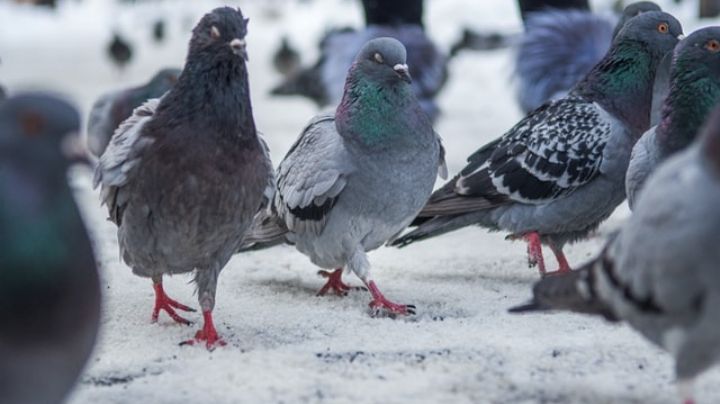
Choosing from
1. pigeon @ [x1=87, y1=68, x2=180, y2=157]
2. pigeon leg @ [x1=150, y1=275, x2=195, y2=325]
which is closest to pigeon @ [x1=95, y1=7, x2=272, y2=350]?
pigeon leg @ [x1=150, y1=275, x2=195, y2=325]

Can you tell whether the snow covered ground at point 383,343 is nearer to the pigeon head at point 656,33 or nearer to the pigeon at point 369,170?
the pigeon at point 369,170

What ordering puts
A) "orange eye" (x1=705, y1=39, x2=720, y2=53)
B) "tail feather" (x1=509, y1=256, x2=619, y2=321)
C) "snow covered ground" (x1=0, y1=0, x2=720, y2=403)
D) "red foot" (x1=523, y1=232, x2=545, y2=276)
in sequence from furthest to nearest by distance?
1. "red foot" (x1=523, y1=232, x2=545, y2=276)
2. "orange eye" (x1=705, y1=39, x2=720, y2=53)
3. "snow covered ground" (x1=0, y1=0, x2=720, y2=403)
4. "tail feather" (x1=509, y1=256, x2=619, y2=321)

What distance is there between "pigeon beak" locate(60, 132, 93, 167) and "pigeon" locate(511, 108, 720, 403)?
1.22 metres

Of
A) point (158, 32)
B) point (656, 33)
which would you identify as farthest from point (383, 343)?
point (158, 32)

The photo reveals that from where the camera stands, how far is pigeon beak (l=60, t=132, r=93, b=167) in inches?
98.4

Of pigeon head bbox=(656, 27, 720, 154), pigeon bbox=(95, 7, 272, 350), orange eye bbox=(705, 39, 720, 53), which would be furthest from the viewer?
orange eye bbox=(705, 39, 720, 53)

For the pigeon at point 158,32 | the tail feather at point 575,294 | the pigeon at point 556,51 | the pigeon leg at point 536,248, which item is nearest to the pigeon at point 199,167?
the tail feather at point 575,294

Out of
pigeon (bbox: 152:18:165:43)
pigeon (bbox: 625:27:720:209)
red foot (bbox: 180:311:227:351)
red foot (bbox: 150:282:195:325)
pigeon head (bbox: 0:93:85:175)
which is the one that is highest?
pigeon head (bbox: 0:93:85:175)

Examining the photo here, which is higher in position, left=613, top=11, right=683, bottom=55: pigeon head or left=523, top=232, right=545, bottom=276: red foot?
left=613, top=11, right=683, bottom=55: pigeon head

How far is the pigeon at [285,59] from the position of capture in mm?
14156

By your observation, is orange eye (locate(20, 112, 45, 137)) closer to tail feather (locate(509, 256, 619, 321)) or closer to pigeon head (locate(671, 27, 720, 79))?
tail feather (locate(509, 256, 619, 321))

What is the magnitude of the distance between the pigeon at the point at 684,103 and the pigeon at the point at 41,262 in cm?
210

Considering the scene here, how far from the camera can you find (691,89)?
3.96 metres

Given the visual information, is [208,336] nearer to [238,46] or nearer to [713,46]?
[238,46]
